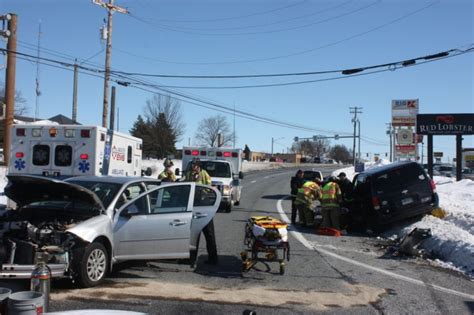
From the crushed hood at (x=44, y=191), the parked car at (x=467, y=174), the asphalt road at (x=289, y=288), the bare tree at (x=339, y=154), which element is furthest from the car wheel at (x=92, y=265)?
the bare tree at (x=339, y=154)

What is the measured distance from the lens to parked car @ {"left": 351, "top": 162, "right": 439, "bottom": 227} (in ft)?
44.3

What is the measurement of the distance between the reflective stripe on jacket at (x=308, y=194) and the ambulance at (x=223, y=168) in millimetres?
3252

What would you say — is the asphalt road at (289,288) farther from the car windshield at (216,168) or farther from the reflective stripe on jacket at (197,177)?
the car windshield at (216,168)

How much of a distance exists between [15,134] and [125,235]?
8187mm

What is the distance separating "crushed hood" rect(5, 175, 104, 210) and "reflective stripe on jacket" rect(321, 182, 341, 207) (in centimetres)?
761

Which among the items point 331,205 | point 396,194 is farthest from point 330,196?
point 396,194

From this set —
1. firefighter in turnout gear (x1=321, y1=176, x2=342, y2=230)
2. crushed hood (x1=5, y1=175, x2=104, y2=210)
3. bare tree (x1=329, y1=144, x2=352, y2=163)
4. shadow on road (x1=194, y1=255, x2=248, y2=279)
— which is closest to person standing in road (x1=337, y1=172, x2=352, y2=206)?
firefighter in turnout gear (x1=321, y1=176, x2=342, y2=230)

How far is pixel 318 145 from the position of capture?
528 feet

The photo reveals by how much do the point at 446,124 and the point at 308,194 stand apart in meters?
17.3

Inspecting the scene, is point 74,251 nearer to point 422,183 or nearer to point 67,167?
point 67,167

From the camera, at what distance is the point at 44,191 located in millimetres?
7629

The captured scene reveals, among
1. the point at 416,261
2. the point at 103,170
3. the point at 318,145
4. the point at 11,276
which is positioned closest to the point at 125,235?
the point at 11,276

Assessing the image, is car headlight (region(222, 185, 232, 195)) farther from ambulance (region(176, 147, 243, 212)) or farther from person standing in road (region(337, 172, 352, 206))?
person standing in road (region(337, 172, 352, 206))

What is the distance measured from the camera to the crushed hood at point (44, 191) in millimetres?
7297
